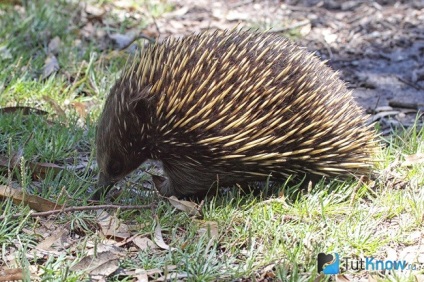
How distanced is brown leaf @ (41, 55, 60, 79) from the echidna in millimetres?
1759

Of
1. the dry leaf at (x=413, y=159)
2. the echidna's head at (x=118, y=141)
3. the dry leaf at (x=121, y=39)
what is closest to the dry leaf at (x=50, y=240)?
the echidna's head at (x=118, y=141)

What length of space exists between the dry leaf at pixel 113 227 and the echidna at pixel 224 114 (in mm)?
334

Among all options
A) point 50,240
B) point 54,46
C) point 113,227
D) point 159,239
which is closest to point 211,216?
point 159,239

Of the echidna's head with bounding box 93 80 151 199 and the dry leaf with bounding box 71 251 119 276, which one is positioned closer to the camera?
the dry leaf with bounding box 71 251 119 276

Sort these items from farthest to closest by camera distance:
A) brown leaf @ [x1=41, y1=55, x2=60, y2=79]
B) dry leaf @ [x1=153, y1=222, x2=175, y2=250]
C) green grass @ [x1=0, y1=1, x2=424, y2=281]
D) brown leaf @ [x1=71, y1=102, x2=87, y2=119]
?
brown leaf @ [x1=41, y1=55, x2=60, y2=79] → brown leaf @ [x1=71, y1=102, x2=87, y2=119] → dry leaf @ [x1=153, y1=222, x2=175, y2=250] → green grass @ [x1=0, y1=1, x2=424, y2=281]

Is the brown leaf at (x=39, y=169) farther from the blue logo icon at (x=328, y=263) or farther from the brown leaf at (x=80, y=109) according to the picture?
the blue logo icon at (x=328, y=263)

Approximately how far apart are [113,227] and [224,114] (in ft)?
2.79

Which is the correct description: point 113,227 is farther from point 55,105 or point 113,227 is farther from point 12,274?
point 55,105

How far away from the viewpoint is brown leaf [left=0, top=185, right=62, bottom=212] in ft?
11.8

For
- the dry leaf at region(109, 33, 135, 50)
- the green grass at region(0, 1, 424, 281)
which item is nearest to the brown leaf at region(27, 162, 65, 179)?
the green grass at region(0, 1, 424, 281)

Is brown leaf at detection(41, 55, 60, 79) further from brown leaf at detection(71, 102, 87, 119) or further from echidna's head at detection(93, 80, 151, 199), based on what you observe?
echidna's head at detection(93, 80, 151, 199)

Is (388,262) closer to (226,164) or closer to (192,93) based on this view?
(226,164)

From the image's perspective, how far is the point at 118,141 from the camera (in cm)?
382

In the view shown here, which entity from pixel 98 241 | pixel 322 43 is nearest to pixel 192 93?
pixel 98 241
